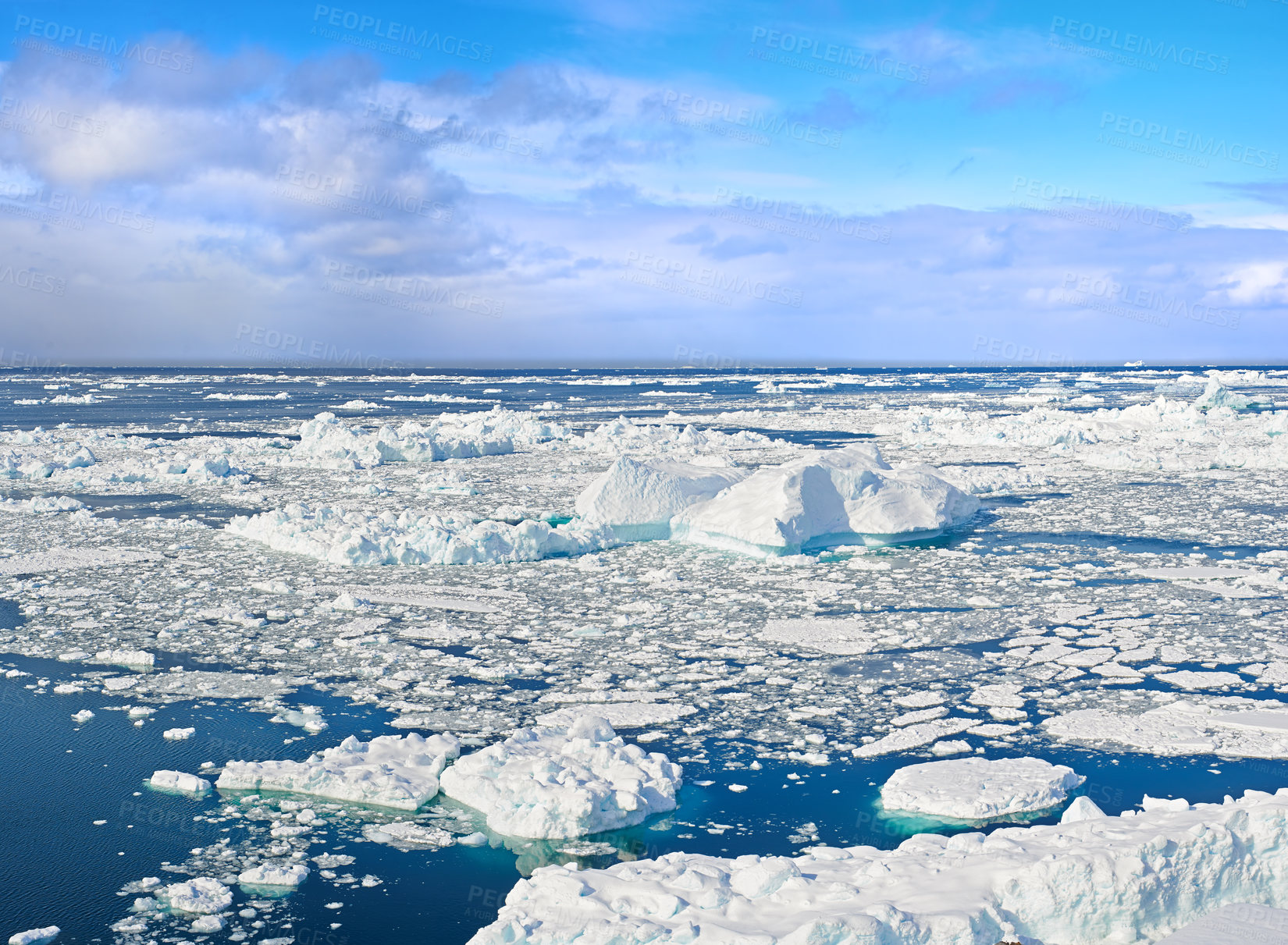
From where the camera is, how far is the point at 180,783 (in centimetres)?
626

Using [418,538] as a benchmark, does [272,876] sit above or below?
below

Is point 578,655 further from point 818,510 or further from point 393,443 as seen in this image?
point 393,443

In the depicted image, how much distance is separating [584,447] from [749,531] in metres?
13.9

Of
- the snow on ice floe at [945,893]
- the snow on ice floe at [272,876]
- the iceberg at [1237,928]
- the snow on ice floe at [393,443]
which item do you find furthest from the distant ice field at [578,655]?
the snow on ice floe at [393,443]

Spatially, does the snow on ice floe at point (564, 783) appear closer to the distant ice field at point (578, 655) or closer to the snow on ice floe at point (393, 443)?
the distant ice field at point (578, 655)

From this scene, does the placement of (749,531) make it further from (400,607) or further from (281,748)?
(281,748)

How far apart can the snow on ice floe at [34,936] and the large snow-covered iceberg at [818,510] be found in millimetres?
9462

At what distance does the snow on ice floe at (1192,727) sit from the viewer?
22.7 feet

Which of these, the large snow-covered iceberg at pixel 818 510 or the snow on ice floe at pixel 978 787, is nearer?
the snow on ice floe at pixel 978 787

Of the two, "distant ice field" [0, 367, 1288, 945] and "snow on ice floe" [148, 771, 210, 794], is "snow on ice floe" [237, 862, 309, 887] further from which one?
"snow on ice floe" [148, 771, 210, 794]

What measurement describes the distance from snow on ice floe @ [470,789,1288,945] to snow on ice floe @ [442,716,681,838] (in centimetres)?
68

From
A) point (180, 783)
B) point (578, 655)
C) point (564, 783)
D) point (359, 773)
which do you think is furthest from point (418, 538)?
point (564, 783)

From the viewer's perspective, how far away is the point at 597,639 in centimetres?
941

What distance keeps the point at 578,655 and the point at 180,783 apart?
3.62 meters
